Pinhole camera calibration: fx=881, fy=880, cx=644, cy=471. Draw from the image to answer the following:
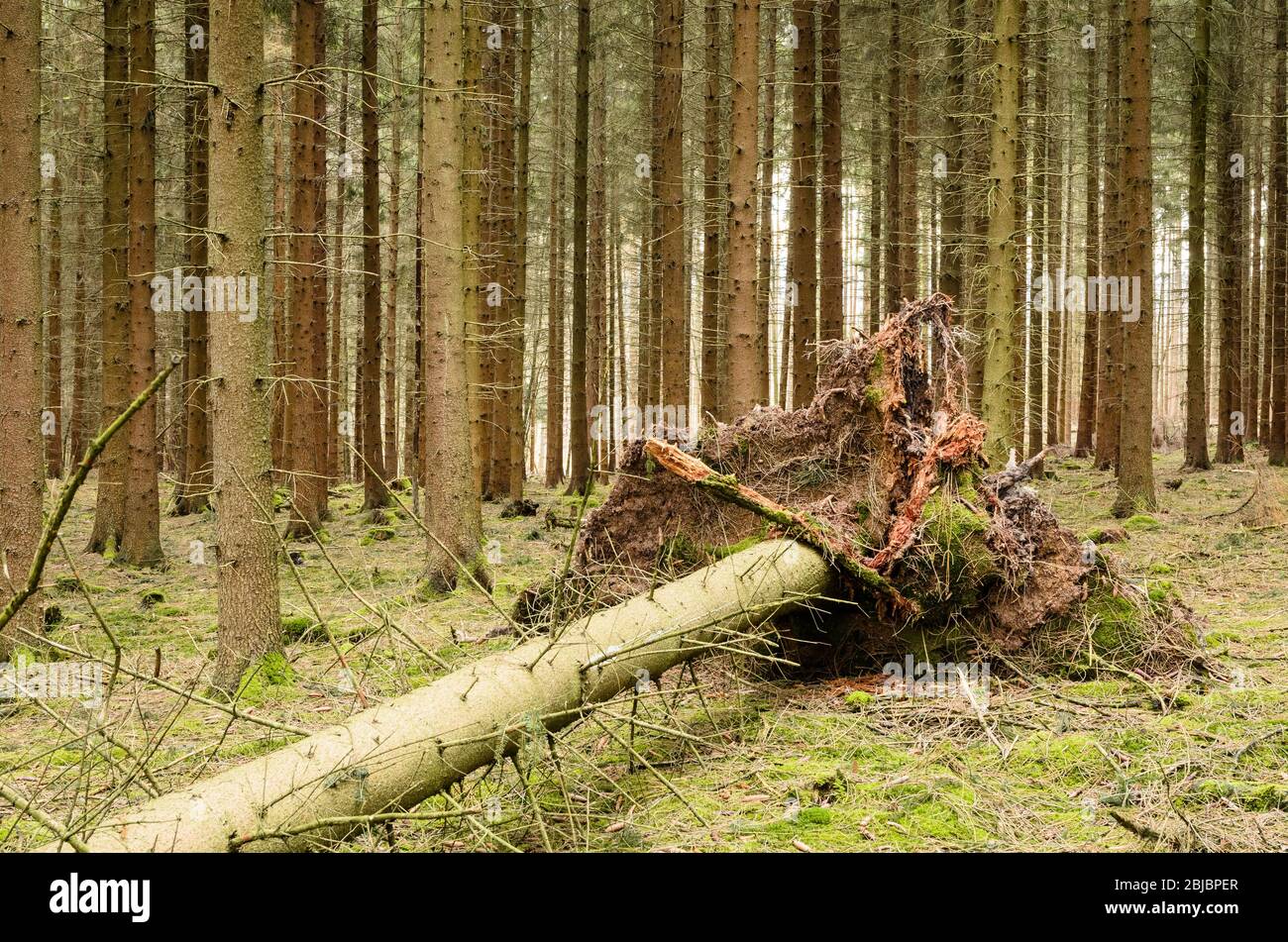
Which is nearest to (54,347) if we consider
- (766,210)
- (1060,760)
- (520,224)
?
(520,224)

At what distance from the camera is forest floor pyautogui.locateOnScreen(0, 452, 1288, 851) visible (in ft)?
11.6

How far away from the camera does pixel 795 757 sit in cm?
454

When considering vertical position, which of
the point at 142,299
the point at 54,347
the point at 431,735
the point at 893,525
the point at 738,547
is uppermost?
the point at 54,347

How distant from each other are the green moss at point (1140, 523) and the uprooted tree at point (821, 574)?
6.13 metres

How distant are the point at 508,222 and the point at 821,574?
13523mm

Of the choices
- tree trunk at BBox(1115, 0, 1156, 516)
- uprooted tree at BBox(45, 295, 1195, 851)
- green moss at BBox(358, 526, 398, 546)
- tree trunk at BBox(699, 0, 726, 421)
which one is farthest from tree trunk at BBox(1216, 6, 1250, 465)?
green moss at BBox(358, 526, 398, 546)

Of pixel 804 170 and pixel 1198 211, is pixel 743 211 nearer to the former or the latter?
pixel 804 170

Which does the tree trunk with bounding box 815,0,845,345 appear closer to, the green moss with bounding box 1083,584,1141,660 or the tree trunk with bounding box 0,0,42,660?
the green moss with bounding box 1083,584,1141,660

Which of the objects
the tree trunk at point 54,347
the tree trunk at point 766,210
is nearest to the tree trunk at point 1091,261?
the tree trunk at point 766,210

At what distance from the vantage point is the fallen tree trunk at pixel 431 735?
2916 mm
